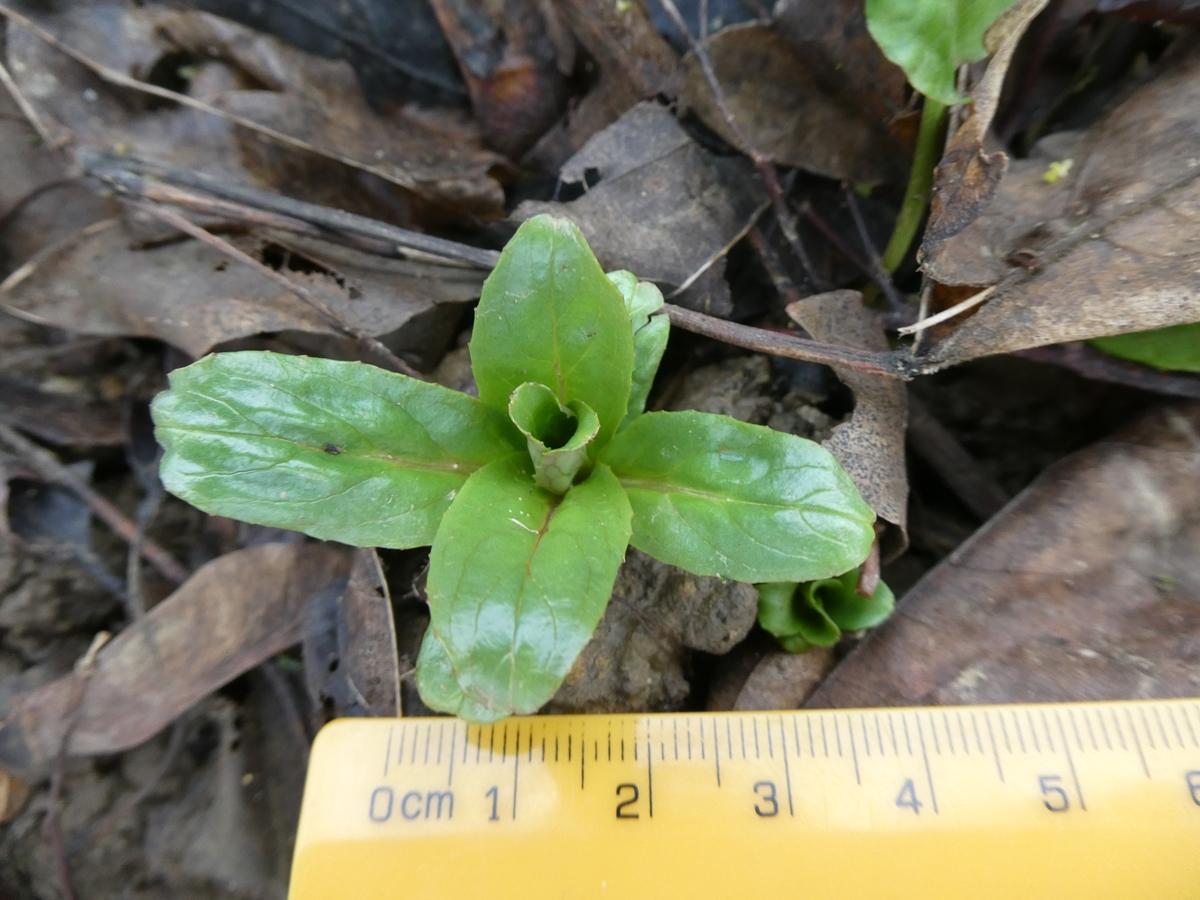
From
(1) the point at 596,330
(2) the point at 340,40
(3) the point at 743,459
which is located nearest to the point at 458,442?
(1) the point at 596,330

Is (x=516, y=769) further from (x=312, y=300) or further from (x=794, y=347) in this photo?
(x=312, y=300)

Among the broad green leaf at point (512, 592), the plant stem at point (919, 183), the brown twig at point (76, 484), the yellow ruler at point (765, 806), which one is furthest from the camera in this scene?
the brown twig at point (76, 484)

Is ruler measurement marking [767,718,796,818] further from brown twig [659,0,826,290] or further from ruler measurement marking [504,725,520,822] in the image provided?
brown twig [659,0,826,290]

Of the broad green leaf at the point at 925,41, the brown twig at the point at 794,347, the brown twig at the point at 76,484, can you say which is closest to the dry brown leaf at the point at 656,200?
the brown twig at the point at 794,347

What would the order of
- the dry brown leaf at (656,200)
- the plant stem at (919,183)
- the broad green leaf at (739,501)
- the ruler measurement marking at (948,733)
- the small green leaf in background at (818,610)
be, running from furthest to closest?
1. the dry brown leaf at (656,200)
2. the plant stem at (919,183)
3. the small green leaf in background at (818,610)
4. the ruler measurement marking at (948,733)
5. the broad green leaf at (739,501)

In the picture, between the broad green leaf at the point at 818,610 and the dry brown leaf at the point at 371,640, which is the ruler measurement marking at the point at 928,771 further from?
the dry brown leaf at the point at 371,640

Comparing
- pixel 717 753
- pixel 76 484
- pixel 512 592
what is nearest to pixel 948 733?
pixel 717 753
